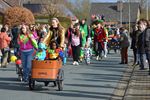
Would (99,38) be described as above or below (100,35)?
below

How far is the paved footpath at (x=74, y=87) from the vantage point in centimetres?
1272

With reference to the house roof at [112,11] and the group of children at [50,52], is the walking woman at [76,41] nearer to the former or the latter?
the group of children at [50,52]

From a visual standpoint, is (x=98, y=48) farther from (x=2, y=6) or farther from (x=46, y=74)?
(x=2, y=6)

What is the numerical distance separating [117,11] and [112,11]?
1029 mm

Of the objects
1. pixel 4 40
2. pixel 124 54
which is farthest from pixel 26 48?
pixel 124 54

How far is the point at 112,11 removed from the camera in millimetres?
104000

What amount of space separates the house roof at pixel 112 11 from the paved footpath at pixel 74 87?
273ft

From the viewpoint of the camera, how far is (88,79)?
1667 centimetres

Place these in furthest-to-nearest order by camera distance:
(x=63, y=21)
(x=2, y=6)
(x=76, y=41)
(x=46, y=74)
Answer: (x=63, y=21) → (x=2, y=6) → (x=76, y=41) → (x=46, y=74)

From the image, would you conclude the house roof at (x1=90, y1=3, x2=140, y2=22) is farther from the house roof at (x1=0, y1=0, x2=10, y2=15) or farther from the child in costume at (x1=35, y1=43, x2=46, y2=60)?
the child in costume at (x1=35, y1=43, x2=46, y2=60)

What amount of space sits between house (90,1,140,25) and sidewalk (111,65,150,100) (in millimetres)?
81875

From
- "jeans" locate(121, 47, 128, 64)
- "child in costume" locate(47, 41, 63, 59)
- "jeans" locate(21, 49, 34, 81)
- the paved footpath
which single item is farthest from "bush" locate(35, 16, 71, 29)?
"child in costume" locate(47, 41, 63, 59)

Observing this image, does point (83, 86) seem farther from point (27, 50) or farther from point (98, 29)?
point (98, 29)

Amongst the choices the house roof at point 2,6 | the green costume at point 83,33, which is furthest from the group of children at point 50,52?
the house roof at point 2,6
